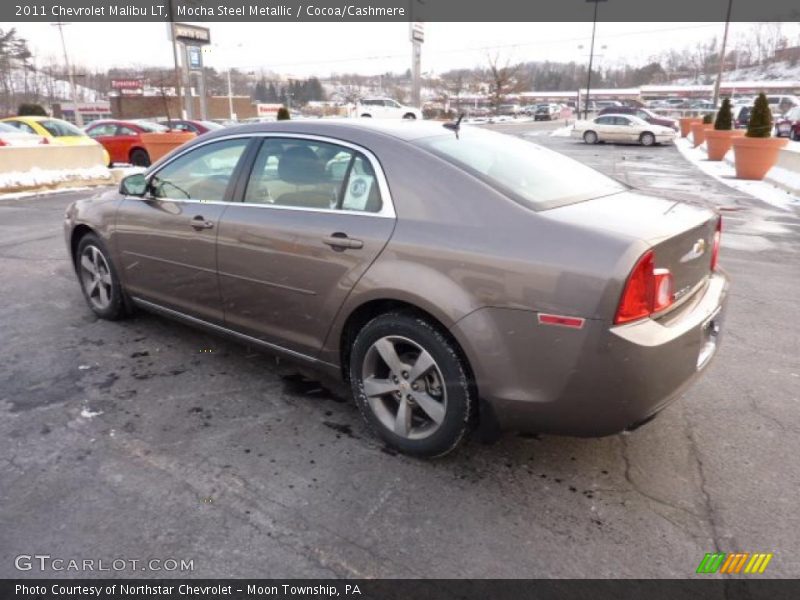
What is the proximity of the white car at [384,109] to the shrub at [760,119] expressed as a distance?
2122 centimetres

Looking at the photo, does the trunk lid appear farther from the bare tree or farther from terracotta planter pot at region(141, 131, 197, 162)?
the bare tree

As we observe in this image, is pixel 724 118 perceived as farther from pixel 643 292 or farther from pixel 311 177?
pixel 643 292

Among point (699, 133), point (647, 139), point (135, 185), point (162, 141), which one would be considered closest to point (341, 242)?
point (135, 185)

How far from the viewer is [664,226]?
2.58 m

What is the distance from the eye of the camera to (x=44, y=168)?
1357 centimetres

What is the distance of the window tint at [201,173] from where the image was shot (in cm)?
367

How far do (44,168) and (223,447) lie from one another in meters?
13.4

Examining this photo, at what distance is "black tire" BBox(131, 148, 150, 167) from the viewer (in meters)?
17.3

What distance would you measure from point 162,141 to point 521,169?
49.8ft

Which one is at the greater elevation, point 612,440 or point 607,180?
point 607,180

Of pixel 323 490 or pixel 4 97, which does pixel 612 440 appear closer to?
pixel 323 490

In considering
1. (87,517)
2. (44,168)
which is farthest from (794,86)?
(87,517)

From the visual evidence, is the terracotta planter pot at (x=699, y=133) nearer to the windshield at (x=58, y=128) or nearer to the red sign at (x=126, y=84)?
the windshield at (x=58, y=128)
